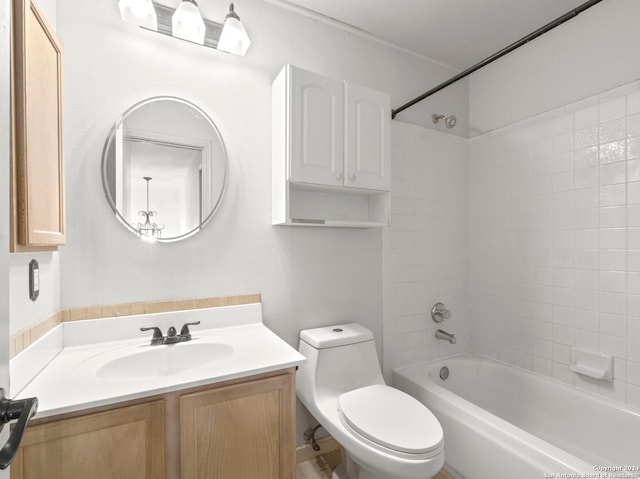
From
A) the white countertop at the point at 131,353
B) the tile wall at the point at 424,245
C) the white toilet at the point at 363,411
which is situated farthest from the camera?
the tile wall at the point at 424,245

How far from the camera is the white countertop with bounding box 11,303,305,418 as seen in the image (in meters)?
0.92

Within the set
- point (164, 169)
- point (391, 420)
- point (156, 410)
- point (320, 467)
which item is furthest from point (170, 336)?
point (320, 467)

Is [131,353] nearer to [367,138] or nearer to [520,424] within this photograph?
[367,138]

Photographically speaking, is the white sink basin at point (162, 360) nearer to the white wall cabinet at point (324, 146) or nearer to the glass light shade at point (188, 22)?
the white wall cabinet at point (324, 146)

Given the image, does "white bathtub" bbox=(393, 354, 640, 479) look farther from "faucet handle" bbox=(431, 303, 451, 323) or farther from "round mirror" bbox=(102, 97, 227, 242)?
"round mirror" bbox=(102, 97, 227, 242)

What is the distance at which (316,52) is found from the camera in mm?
1874

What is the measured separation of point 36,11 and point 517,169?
2481 millimetres

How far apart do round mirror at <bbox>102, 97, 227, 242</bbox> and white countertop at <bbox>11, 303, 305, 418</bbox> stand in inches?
16.7

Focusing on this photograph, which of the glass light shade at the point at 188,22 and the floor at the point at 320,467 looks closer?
the glass light shade at the point at 188,22

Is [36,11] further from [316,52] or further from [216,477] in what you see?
[216,477]

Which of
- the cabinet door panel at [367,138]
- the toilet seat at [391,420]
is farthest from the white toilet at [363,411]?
the cabinet door panel at [367,138]

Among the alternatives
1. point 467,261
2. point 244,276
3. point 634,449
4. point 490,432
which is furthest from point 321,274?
point 634,449

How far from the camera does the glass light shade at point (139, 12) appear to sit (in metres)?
1.34

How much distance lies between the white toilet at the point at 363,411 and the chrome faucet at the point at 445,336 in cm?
69
